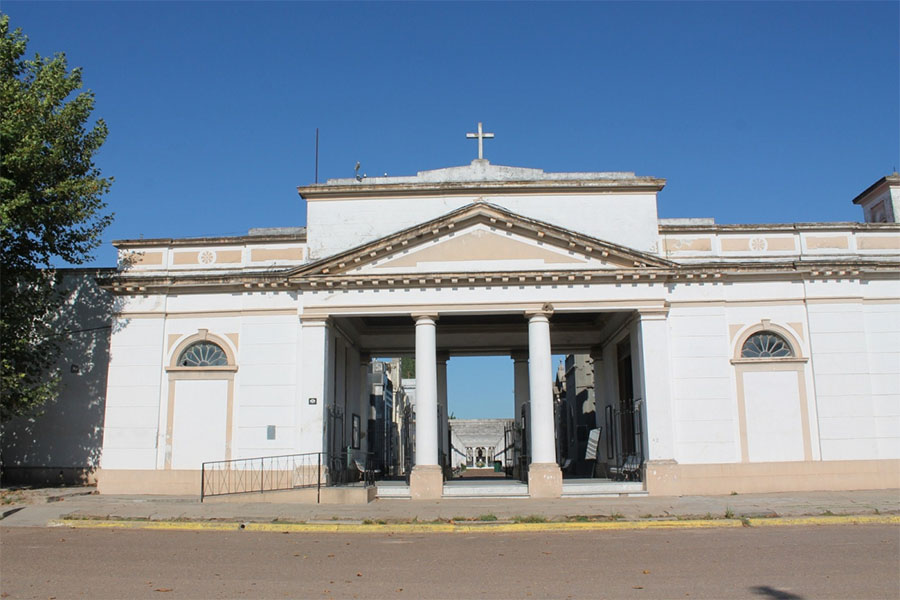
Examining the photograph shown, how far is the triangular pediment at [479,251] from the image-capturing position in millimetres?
21281

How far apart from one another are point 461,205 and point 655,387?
730 cm

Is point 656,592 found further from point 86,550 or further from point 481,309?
point 481,309

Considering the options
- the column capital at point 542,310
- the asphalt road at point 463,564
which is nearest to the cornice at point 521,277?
the column capital at point 542,310

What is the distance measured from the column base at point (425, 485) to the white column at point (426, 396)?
1.29 feet

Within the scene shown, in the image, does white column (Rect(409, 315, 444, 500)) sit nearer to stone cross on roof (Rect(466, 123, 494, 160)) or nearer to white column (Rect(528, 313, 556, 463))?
white column (Rect(528, 313, 556, 463))

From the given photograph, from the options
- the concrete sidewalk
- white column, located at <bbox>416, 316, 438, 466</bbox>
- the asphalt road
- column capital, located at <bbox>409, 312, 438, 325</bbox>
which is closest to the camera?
the asphalt road

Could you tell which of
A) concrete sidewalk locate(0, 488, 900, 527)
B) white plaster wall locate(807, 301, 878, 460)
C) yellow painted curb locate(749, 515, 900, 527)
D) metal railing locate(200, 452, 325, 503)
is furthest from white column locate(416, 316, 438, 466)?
white plaster wall locate(807, 301, 878, 460)

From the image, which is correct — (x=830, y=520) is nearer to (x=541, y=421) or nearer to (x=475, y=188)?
(x=541, y=421)

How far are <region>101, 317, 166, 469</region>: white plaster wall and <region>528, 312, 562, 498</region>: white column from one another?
10246mm

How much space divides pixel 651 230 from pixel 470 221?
16.7 ft

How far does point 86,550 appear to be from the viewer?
1203 cm

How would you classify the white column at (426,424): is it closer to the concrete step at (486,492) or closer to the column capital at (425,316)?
the column capital at (425,316)

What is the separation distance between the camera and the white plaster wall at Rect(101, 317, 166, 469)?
2180cm

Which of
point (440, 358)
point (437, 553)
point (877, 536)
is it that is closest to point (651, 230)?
point (440, 358)
